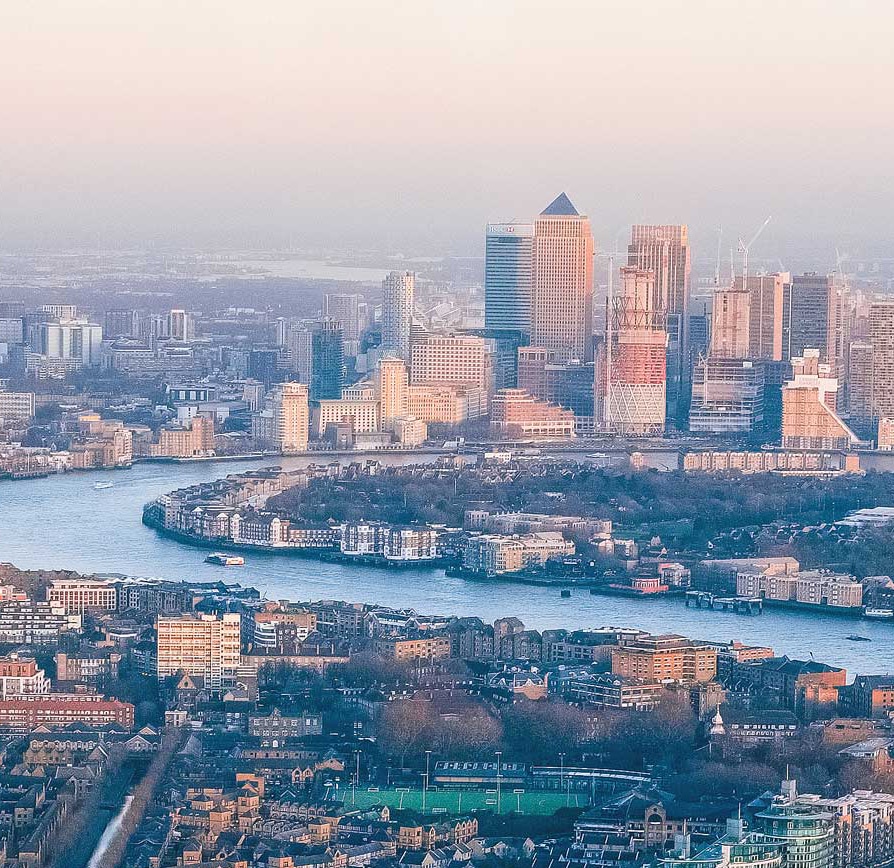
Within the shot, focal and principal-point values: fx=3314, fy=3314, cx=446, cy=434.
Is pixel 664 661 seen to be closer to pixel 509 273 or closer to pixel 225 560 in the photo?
pixel 225 560

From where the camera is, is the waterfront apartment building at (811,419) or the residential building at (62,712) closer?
the residential building at (62,712)

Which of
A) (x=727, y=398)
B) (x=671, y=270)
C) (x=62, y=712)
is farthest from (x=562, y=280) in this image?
(x=62, y=712)

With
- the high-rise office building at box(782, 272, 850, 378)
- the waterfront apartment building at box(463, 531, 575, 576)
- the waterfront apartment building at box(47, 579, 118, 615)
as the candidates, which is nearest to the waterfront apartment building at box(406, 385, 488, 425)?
the high-rise office building at box(782, 272, 850, 378)

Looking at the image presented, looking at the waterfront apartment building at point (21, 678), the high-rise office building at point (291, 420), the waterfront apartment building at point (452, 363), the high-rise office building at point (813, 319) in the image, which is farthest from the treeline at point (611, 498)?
the waterfront apartment building at point (21, 678)

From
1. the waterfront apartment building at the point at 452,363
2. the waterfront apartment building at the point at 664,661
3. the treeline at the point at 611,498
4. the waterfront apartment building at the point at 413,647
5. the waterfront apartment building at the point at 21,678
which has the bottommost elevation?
the treeline at the point at 611,498

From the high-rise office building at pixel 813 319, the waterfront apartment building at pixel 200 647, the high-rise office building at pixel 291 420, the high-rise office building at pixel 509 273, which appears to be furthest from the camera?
the high-rise office building at pixel 509 273

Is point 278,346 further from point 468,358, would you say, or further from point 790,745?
point 790,745

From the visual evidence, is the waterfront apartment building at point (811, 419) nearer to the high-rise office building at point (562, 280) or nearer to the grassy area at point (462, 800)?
the high-rise office building at point (562, 280)
